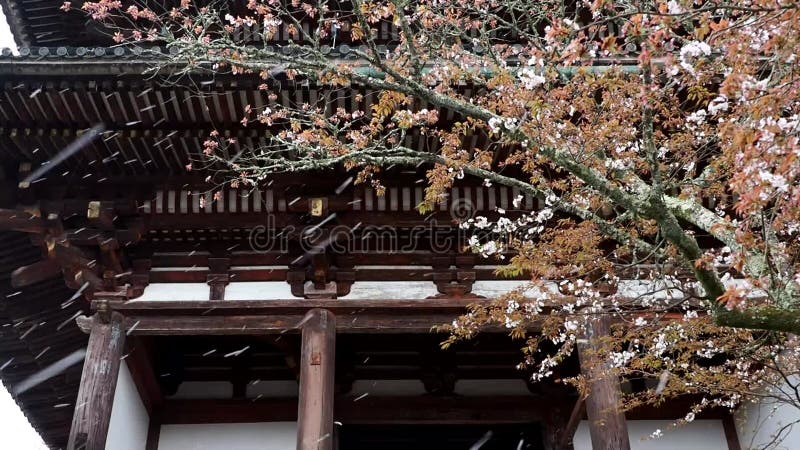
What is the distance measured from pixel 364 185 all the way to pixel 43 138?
2.88 meters

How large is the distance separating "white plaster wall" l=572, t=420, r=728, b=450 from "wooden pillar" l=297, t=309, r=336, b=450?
142 inches

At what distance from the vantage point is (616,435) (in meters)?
6.14

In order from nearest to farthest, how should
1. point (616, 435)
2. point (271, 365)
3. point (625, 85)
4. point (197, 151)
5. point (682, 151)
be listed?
point (625, 85) < point (682, 151) < point (616, 435) < point (197, 151) < point (271, 365)

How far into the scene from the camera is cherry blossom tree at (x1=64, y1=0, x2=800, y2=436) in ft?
12.4

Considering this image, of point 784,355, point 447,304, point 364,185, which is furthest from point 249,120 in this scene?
point 784,355

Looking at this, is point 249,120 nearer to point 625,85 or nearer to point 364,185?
point 364,185

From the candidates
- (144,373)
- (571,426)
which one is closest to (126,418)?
(144,373)

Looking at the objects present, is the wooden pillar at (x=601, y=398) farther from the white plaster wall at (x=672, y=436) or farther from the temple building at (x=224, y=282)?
the white plaster wall at (x=672, y=436)

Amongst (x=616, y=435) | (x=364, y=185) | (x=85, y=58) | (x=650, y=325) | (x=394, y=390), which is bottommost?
(x=616, y=435)

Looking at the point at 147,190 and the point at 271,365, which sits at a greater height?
the point at 147,190

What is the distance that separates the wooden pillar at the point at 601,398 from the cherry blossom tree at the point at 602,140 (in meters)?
0.16

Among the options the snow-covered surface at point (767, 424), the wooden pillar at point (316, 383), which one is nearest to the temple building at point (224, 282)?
the wooden pillar at point (316, 383)

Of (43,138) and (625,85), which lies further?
(43,138)

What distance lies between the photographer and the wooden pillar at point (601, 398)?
6148mm
